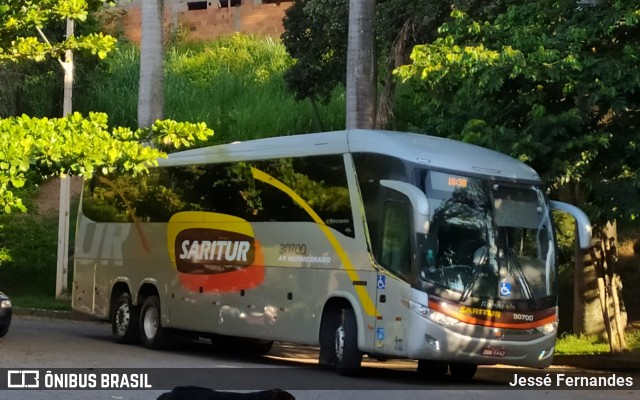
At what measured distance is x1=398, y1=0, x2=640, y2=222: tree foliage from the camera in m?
17.7

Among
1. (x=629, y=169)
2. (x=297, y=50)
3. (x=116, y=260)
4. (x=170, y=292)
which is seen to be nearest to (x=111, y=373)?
(x=170, y=292)

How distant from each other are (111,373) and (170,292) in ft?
16.8

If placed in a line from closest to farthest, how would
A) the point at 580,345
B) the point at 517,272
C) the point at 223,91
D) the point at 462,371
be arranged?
the point at 517,272
the point at 462,371
the point at 580,345
the point at 223,91

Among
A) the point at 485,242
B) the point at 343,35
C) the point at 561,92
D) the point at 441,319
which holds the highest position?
the point at 343,35

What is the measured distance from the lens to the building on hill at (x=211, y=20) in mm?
54250

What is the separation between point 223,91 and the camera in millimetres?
48250

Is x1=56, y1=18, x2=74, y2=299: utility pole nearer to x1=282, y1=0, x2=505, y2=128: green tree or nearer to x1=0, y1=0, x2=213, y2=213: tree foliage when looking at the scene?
x1=282, y1=0, x2=505, y2=128: green tree

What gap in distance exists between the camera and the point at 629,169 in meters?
18.3

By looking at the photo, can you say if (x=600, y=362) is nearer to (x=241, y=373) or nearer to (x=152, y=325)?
(x=241, y=373)

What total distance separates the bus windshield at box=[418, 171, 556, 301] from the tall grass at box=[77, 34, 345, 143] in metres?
24.5

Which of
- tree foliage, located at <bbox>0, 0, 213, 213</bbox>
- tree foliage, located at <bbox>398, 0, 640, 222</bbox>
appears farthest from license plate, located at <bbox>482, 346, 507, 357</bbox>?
tree foliage, located at <bbox>0, 0, 213, 213</bbox>

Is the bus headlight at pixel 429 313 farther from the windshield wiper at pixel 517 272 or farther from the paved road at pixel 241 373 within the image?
the windshield wiper at pixel 517 272

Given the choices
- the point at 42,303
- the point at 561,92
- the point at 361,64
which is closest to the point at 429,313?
the point at 561,92

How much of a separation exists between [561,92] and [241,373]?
6.94 meters
